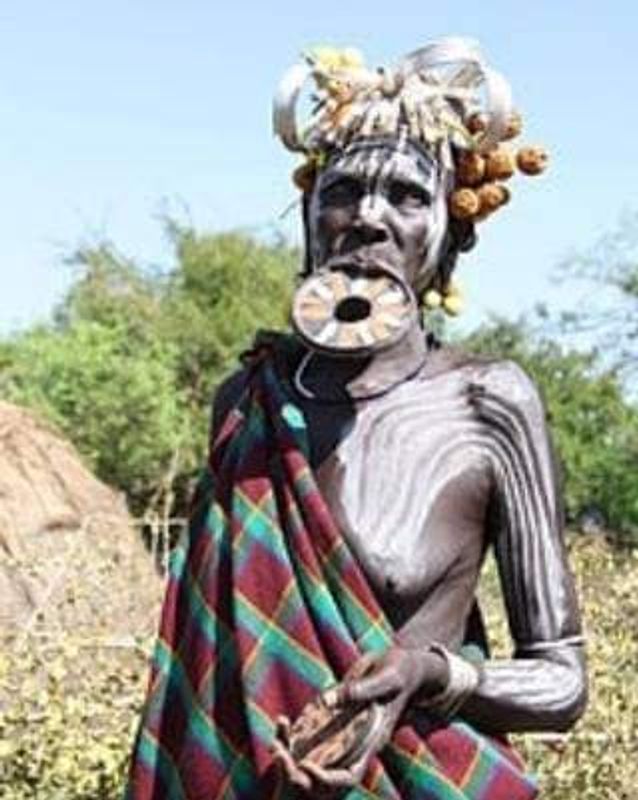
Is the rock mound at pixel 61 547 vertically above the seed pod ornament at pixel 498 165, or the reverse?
the seed pod ornament at pixel 498 165

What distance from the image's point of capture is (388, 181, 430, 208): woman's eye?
2.67m

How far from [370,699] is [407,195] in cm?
63

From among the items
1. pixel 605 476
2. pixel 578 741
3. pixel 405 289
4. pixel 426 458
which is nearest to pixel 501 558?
pixel 426 458

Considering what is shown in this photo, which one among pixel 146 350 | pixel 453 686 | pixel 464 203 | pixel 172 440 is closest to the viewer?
pixel 453 686

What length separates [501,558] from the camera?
2.62 metres

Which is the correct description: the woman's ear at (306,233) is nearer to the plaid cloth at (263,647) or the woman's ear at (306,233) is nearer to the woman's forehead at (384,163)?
the woman's forehead at (384,163)

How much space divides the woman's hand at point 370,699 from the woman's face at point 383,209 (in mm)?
471

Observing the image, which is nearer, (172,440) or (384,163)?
(384,163)

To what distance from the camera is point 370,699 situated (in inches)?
92.2

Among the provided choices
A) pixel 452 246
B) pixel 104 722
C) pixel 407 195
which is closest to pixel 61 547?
pixel 104 722

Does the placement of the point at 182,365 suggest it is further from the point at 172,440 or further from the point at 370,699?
the point at 370,699

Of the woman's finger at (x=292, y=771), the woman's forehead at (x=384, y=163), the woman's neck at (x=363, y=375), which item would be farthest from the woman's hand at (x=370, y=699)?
the woman's forehead at (x=384, y=163)

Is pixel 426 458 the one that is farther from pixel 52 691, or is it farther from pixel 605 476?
pixel 605 476

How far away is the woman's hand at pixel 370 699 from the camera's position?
7.55 ft
